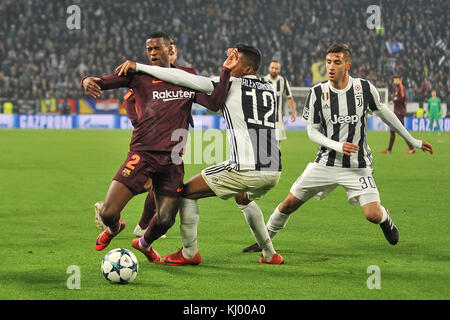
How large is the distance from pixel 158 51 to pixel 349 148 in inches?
73.9

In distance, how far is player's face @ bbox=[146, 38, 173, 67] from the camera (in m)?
6.38

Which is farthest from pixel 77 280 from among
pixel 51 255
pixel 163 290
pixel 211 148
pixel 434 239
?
pixel 211 148

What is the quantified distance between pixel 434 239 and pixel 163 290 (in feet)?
11.7

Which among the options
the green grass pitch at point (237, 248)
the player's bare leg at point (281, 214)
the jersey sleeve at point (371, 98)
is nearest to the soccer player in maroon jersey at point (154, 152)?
the green grass pitch at point (237, 248)

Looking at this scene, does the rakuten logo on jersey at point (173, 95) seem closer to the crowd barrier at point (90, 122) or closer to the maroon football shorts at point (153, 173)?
the maroon football shorts at point (153, 173)

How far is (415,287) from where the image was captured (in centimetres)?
554

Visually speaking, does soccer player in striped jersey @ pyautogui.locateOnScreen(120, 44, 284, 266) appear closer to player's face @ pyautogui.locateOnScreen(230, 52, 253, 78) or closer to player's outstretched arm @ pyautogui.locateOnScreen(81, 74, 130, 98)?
player's face @ pyautogui.locateOnScreen(230, 52, 253, 78)

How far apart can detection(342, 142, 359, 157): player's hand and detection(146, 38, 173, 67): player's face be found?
1.73m

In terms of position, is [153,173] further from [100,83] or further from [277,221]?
[277,221]

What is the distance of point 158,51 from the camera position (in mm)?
6395

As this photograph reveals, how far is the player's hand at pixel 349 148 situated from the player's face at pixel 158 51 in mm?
1734

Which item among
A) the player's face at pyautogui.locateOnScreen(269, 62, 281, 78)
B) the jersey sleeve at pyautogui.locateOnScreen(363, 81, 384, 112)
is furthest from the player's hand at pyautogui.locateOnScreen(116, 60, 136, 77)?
the player's face at pyautogui.locateOnScreen(269, 62, 281, 78)
